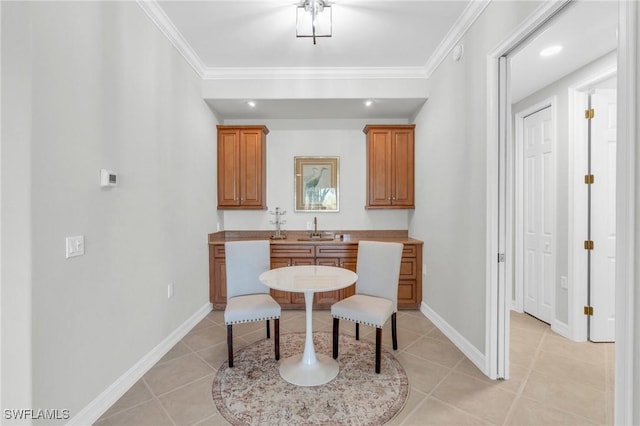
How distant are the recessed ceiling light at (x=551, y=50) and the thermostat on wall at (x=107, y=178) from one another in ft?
11.6

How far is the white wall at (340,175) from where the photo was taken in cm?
416

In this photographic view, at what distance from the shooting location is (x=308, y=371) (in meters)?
2.19

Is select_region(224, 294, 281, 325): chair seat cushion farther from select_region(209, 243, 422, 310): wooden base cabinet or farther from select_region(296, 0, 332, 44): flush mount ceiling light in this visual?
select_region(296, 0, 332, 44): flush mount ceiling light

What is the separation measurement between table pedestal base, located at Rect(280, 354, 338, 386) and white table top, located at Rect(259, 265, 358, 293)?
67cm

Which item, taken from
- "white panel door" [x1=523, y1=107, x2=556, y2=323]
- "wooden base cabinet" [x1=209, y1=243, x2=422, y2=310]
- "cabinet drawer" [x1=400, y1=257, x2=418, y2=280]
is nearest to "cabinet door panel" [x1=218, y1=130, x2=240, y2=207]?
"wooden base cabinet" [x1=209, y1=243, x2=422, y2=310]

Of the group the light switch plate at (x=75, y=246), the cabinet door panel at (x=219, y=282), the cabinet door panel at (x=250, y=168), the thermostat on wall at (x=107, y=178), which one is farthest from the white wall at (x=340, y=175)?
the light switch plate at (x=75, y=246)

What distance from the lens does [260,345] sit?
2.70 m

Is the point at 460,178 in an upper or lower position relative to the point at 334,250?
upper

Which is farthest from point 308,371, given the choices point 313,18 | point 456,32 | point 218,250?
point 456,32

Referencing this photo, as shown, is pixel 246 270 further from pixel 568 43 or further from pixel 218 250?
pixel 568 43

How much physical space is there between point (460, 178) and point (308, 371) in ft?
6.91

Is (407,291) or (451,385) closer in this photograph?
(451,385)

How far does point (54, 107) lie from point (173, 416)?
1.89 m

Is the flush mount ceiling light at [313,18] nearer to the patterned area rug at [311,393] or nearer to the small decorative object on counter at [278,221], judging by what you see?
the small decorative object on counter at [278,221]
